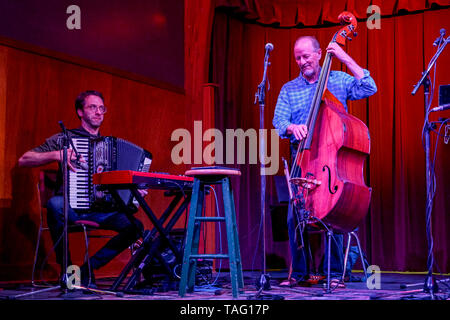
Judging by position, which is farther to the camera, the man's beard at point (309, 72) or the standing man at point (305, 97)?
the man's beard at point (309, 72)

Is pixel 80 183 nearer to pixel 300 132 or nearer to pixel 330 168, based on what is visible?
pixel 300 132

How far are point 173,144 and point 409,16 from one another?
9.10 feet

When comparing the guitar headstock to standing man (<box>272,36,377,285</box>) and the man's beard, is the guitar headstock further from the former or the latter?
the man's beard

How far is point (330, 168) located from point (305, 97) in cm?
85

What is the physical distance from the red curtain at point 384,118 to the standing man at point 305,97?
1465 mm

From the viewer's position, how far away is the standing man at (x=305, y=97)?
393 cm

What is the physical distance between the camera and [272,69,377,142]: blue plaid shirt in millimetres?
4039

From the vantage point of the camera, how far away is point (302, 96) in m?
4.16
